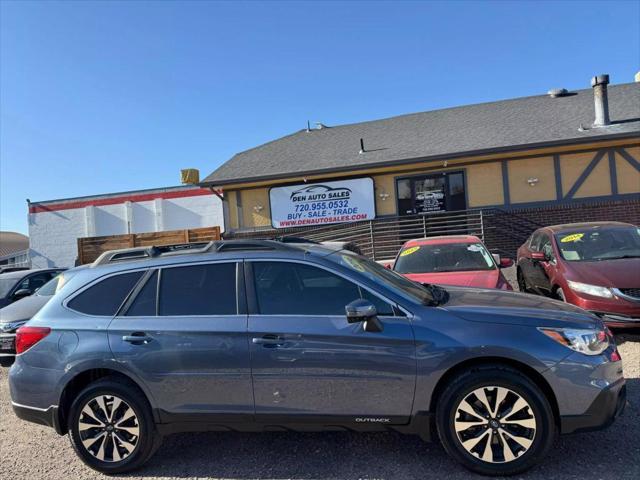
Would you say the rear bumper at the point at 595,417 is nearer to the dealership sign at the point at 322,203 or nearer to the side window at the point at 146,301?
the side window at the point at 146,301

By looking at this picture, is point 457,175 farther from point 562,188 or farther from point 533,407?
point 533,407

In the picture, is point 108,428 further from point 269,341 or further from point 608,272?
point 608,272

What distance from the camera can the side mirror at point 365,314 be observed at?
9.84 ft

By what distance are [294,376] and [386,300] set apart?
84 cm

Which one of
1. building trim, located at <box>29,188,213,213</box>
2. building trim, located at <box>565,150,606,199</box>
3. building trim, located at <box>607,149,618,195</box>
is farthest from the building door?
building trim, located at <box>29,188,213,213</box>

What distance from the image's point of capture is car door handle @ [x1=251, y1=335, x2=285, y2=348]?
125 inches

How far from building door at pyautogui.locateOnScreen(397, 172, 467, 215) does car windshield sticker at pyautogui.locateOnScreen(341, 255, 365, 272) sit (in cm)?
1090

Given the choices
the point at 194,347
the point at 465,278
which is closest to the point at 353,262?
the point at 194,347

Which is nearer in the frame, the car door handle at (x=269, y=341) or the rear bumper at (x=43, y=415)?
the car door handle at (x=269, y=341)

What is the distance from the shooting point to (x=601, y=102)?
13.2 m

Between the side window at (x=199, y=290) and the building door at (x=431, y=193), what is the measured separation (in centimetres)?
1149

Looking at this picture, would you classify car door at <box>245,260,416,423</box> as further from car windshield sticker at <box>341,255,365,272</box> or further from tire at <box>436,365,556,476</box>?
tire at <box>436,365,556,476</box>

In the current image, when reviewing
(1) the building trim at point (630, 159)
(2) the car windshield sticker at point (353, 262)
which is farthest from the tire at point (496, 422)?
(1) the building trim at point (630, 159)

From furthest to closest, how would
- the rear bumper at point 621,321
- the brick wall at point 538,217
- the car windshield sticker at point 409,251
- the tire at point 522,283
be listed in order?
1. the brick wall at point 538,217
2. the tire at point 522,283
3. the car windshield sticker at point 409,251
4. the rear bumper at point 621,321
